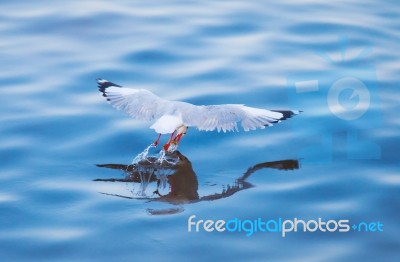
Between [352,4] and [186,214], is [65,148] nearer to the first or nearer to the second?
[186,214]

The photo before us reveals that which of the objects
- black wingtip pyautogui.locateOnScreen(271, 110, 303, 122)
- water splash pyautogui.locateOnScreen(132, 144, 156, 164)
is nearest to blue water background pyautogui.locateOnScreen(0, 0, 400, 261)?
water splash pyautogui.locateOnScreen(132, 144, 156, 164)

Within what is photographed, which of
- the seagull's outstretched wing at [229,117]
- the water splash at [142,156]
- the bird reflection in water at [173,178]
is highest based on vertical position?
the seagull's outstretched wing at [229,117]

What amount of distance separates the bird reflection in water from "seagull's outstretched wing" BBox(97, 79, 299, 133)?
388 mm

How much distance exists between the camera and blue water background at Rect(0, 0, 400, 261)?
6625mm

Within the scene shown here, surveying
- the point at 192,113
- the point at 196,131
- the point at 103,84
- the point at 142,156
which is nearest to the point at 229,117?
the point at 192,113

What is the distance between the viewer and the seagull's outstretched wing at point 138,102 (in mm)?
7762

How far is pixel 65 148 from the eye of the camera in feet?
25.9

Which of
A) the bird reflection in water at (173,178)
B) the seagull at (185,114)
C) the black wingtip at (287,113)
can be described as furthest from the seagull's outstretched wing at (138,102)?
the black wingtip at (287,113)

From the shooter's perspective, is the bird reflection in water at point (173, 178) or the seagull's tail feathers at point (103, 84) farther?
the seagull's tail feathers at point (103, 84)

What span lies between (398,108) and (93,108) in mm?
3029

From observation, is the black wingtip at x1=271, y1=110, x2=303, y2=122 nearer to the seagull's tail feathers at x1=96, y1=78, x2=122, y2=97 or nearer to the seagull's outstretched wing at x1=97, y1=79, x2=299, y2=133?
the seagull's outstretched wing at x1=97, y1=79, x2=299, y2=133

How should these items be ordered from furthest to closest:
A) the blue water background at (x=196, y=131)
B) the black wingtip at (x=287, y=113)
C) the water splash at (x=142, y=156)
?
the black wingtip at (x=287, y=113) → the water splash at (x=142, y=156) → the blue water background at (x=196, y=131)

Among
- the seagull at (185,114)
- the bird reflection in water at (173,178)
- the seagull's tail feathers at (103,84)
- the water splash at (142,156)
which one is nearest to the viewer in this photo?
the bird reflection in water at (173,178)

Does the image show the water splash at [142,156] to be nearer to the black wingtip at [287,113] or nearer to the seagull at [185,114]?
the seagull at [185,114]
